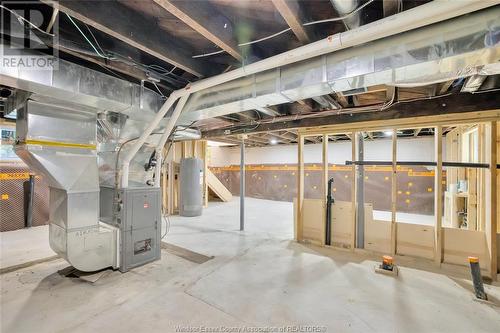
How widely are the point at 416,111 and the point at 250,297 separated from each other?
293 centimetres

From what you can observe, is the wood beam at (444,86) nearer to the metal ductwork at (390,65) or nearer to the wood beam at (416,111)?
the wood beam at (416,111)

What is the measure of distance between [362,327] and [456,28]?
80.4 inches

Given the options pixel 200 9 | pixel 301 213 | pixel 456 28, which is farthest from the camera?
pixel 301 213

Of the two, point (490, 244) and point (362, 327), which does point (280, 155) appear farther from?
point (362, 327)

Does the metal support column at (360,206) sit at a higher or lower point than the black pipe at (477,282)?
higher

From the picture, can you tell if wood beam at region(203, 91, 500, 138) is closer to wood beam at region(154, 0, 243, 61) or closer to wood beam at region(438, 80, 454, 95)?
wood beam at region(438, 80, 454, 95)

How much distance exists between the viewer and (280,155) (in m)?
8.54

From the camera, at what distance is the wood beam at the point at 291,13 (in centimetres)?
123

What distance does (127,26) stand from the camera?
153 centimetres

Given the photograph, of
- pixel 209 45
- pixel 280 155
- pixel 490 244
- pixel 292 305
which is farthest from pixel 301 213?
pixel 280 155

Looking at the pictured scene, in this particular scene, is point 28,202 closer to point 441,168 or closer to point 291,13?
point 291,13

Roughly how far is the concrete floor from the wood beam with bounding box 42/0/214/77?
6.82 feet
